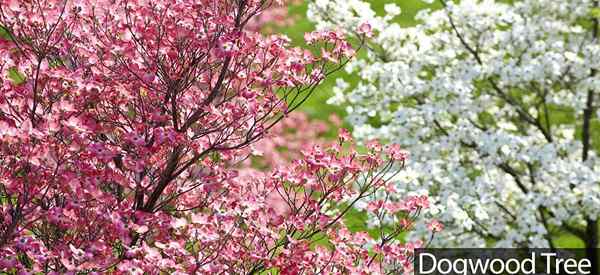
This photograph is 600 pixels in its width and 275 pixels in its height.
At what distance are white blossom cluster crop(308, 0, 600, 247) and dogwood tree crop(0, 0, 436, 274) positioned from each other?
3.55m

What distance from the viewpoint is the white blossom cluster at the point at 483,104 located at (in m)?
8.94

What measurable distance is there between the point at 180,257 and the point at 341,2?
16.1 ft

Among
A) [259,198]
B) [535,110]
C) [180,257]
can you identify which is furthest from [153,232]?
[535,110]

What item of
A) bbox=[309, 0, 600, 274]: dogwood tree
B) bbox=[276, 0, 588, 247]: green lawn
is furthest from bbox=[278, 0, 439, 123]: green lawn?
bbox=[309, 0, 600, 274]: dogwood tree

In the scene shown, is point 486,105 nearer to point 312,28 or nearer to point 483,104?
point 483,104

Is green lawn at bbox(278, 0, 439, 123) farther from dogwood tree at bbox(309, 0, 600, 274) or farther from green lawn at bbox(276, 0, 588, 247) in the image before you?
dogwood tree at bbox(309, 0, 600, 274)

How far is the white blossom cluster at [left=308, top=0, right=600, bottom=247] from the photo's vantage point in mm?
8938

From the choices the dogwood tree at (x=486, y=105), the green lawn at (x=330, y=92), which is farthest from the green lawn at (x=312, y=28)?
the dogwood tree at (x=486, y=105)

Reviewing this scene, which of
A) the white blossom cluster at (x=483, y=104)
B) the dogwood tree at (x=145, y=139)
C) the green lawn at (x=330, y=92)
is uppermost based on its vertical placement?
the green lawn at (x=330, y=92)

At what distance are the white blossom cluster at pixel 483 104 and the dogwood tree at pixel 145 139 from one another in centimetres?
355

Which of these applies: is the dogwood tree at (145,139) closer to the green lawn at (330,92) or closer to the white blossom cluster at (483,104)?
the white blossom cluster at (483,104)

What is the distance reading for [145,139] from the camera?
4.82 meters

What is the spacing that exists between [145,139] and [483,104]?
5492mm

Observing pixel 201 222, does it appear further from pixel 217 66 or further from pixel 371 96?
pixel 371 96
